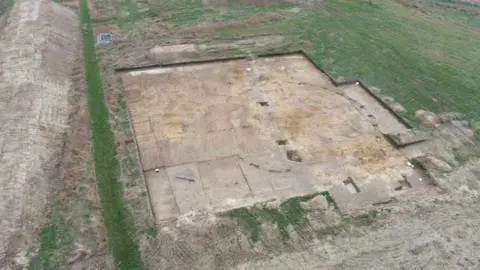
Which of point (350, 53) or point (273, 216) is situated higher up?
point (350, 53)

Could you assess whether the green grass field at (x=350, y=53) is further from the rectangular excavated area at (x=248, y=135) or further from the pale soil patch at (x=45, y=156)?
the rectangular excavated area at (x=248, y=135)

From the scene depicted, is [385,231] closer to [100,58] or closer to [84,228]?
[84,228]

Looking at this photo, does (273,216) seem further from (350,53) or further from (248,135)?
(350,53)

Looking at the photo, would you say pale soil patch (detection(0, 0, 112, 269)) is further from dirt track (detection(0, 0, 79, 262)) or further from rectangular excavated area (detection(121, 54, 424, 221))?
rectangular excavated area (detection(121, 54, 424, 221))

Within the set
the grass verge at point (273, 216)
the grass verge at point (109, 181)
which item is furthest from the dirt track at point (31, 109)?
the grass verge at point (273, 216)

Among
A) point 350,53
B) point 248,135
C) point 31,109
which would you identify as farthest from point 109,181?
point 350,53

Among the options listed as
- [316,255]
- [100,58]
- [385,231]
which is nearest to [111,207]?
[316,255]
